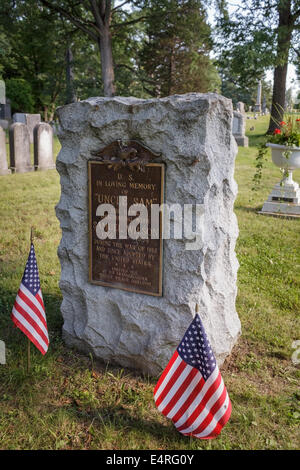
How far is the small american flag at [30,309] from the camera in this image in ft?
10.8

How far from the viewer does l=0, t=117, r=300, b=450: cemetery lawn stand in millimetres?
2750

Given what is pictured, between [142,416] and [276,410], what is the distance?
1026mm

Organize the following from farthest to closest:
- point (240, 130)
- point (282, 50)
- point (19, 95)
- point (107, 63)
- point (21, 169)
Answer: point (19, 95), point (240, 130), point (107, 63), point (282, 50), point (21, 169)

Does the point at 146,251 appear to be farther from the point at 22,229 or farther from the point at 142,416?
the point at 22,229

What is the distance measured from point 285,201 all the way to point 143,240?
19.7ft

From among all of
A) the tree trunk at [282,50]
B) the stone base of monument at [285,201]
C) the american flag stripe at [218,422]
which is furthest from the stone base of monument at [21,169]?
the american flag stripe at [218,422]

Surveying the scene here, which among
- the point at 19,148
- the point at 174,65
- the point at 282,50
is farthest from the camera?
the point at 174,65

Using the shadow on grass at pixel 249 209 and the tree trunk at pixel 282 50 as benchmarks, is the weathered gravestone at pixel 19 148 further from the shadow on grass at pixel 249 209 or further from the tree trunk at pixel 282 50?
the tree trunk at pixel 282 50

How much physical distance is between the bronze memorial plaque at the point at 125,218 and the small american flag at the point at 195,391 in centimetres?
78

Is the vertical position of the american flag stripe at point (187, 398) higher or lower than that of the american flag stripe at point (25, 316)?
lower

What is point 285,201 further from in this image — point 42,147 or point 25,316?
point 42,147

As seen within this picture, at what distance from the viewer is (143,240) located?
132 inches

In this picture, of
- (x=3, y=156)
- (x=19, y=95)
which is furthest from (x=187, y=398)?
(x=19, y=95)

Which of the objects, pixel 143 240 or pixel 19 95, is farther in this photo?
pixel 19 95
